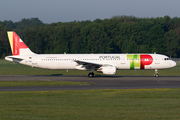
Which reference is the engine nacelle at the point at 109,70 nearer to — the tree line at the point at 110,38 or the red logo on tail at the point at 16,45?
the red logo on tail at the point at 16,45

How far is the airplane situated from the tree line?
63036 mm

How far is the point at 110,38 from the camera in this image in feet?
378

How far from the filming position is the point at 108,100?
17734 mm

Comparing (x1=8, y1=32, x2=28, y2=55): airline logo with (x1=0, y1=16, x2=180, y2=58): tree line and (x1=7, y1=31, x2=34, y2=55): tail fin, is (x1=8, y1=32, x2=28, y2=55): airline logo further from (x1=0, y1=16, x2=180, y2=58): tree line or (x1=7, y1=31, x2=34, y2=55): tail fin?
(x1=0, y1=16, x2=180, y2=58): tree line

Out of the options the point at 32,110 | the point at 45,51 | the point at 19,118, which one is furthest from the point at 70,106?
the point at 45,51

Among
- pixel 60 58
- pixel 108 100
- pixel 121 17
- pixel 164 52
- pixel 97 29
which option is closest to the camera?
pixel 108 100

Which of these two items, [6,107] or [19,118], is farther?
[6,107]

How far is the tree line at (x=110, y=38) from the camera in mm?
103438

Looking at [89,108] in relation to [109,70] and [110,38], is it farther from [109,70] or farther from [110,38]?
[110,38]

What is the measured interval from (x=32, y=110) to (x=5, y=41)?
356 ft

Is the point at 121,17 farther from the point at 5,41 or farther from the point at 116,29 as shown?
the point at 5,41

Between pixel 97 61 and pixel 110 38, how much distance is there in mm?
78629

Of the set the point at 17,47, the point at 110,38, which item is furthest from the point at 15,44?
the point at 110,38

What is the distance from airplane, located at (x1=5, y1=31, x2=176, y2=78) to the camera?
36.9m
